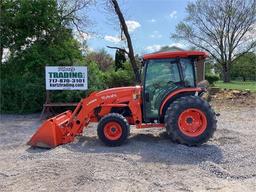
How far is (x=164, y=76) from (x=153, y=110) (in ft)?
2.57

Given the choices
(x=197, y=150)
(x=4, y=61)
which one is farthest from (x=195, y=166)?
(x=4, y=61)

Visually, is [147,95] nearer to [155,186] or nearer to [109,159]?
[109,159]

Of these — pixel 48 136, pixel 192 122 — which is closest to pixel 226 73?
pixel 192 122

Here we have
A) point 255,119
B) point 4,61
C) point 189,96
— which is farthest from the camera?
point 4,61

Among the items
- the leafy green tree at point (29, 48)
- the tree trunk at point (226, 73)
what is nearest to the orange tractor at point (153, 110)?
the leafy green tree at point (29, 48)

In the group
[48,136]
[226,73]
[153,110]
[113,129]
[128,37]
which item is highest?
[128,37]

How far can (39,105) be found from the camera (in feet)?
47.8

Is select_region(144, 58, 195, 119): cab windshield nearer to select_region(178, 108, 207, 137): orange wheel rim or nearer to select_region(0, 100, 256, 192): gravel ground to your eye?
select_region(178, 108, 207, 137): orange wheel rim

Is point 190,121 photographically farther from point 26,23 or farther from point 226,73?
point 226,73

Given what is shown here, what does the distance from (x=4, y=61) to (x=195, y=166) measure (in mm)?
11633

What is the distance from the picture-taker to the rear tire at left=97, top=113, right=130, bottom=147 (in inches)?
320

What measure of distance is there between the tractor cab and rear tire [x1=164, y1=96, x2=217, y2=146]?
0.44 metres

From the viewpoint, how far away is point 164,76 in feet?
27.7

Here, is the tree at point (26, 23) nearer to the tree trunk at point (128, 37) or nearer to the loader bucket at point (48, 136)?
the tree trunk at point (128, 37)
